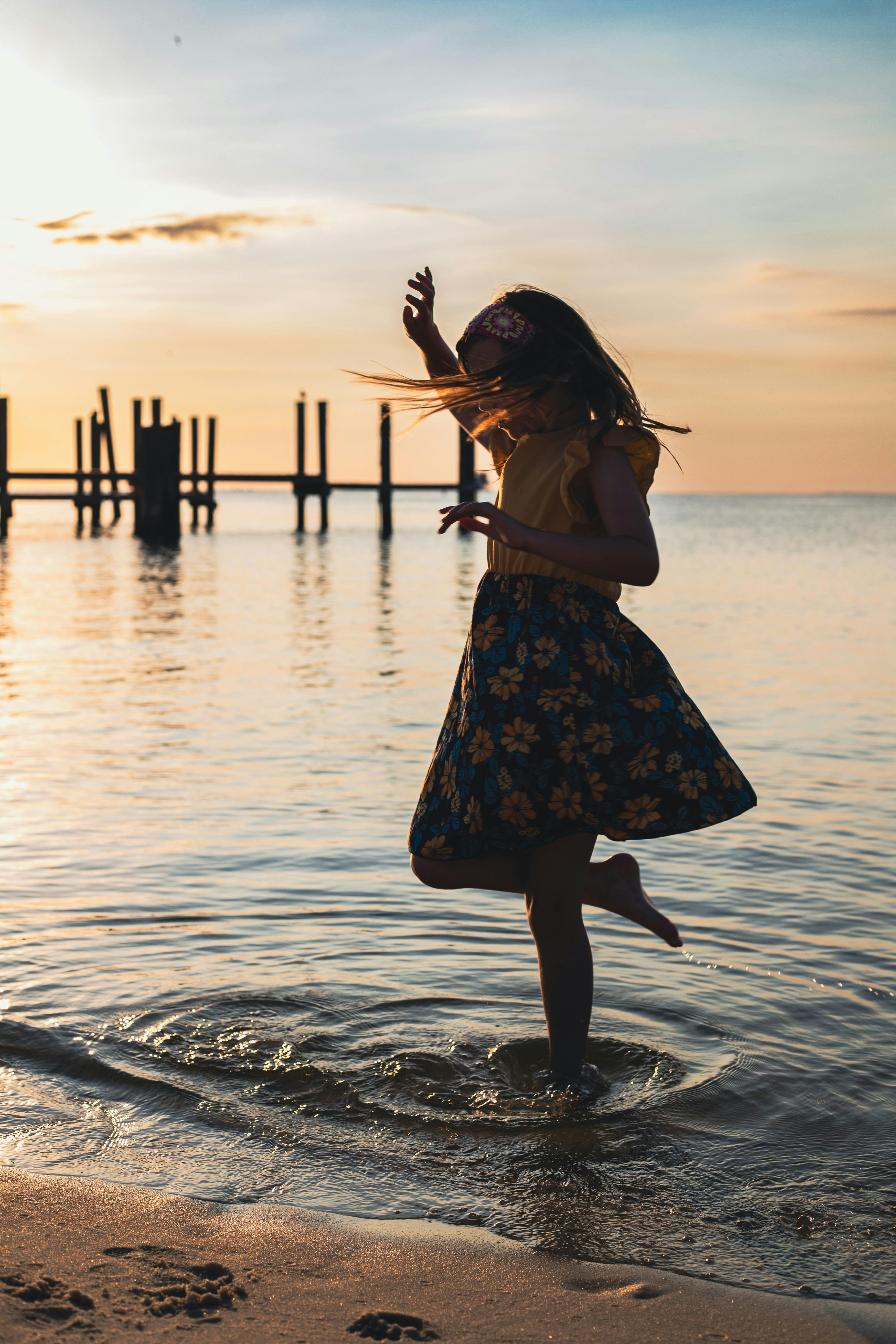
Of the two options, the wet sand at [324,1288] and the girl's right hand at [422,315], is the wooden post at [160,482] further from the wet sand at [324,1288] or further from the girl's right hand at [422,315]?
the wet sand at [324,1288]

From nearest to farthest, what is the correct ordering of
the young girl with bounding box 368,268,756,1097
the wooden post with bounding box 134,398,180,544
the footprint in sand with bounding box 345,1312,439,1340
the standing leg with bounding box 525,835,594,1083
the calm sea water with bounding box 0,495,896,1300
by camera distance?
1. the footprint in sand with bounding box 345,1312,439,1340
2. the calm sea water with bounding box 0,495,896,1300
3. the young girl with bounding box 368,268,756,1097
4. the standing leg with bounding box 525,835,594,1083
5. the wooden post with bounding box 134,398,180,544

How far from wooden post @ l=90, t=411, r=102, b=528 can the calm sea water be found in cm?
3301

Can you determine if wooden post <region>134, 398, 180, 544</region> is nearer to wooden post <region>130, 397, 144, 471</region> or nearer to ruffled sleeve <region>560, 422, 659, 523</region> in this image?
wooden post <region>130, 397, 144, 471</region>

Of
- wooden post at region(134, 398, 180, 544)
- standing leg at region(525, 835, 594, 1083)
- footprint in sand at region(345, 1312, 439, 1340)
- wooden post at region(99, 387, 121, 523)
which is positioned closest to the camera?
footprint in sand at region(345, 1312, 439, 1340)

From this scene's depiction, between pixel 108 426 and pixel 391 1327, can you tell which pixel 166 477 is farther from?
pixel 391 1327

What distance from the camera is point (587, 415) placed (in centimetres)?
279

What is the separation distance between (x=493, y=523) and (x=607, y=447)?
0.30m

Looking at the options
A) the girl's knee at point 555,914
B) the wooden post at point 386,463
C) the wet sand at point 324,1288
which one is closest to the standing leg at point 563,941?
the girl's knee at point 555,914

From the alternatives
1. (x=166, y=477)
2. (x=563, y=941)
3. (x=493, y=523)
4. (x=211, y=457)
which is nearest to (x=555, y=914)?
(x=563, y=941)

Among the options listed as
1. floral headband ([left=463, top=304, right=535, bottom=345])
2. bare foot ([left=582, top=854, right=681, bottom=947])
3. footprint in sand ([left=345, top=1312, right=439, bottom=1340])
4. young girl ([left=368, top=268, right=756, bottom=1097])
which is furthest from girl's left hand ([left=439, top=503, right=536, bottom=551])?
footprint in sand ([left=345, top=1312, right=439, bottom=1340])

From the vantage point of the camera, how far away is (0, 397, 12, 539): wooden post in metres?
34.7

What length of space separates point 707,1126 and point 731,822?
3.24 m

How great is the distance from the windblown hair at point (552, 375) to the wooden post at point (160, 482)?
26652mm

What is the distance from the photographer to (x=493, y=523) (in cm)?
257
